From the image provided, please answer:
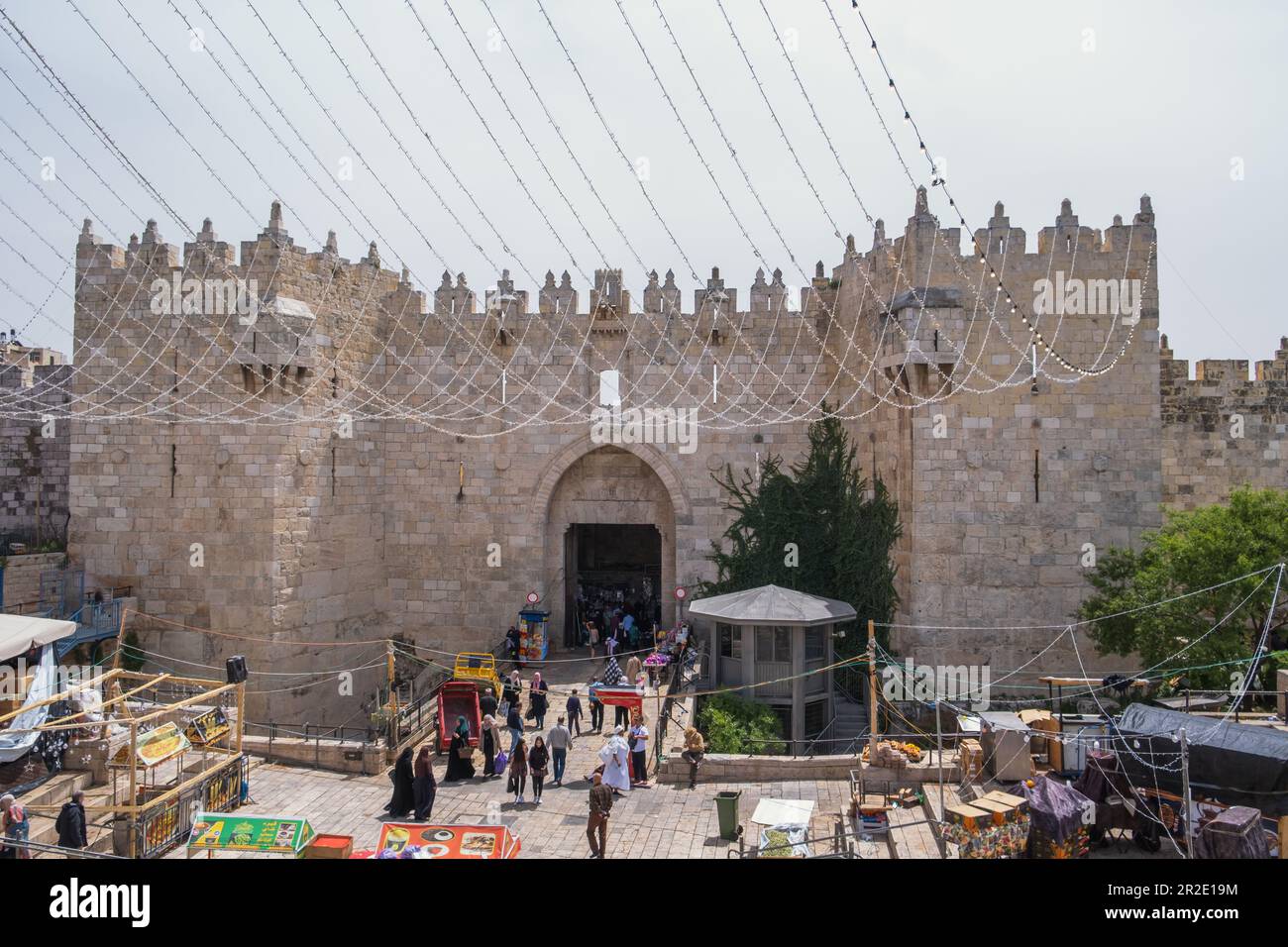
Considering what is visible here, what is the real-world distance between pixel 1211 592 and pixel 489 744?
390 inches

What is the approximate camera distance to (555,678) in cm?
1847

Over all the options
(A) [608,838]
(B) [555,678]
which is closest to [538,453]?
(B) [555,678]

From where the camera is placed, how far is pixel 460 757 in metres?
13.0

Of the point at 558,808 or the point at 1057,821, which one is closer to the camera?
the point at 1057,821

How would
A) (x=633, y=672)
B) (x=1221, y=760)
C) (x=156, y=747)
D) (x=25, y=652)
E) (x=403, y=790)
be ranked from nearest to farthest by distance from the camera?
1. (x=1221, y=760)
2. (x=156, y=747)
3. (x=403, y=790)
4. (x=25, y=652)
5. (x=633, y=672)

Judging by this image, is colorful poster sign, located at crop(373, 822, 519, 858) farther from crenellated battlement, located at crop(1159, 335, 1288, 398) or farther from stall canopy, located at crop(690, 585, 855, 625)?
crenellated battlement, located at crop(1159, 335, 1288, 398)

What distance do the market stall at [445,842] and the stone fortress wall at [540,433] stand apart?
8.77 m

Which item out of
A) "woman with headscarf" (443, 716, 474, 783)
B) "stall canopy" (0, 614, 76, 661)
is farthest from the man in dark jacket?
"woman with headscarf" (443, 716, 474, 783)

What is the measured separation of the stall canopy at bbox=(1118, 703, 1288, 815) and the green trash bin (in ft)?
→ 13.1

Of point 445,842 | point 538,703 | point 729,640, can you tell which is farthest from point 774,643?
point 445,842

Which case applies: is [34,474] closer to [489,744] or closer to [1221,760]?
[489,744]

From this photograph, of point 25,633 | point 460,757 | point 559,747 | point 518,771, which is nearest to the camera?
point 518,771

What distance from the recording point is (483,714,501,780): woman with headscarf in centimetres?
1302

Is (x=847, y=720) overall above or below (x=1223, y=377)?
below
